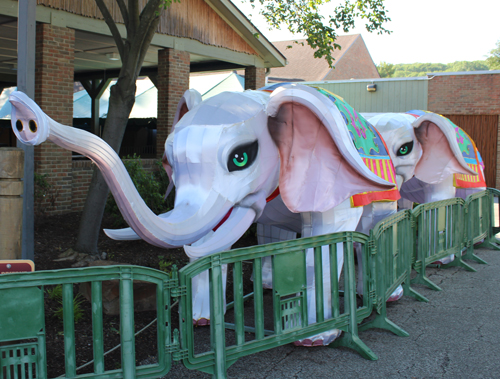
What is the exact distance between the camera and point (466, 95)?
18.6 meters

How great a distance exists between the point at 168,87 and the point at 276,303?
958 cm

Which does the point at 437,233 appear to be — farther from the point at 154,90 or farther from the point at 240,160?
the point at 154,90

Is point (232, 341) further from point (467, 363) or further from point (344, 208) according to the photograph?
point (467, 363)

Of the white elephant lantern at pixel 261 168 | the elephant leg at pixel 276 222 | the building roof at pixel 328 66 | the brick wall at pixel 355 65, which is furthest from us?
the brick wall at pixel 355 65

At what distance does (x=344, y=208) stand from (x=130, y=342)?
2.22 m

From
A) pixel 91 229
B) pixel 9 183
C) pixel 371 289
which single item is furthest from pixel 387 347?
pixel 91 229

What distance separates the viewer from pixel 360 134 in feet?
15.6

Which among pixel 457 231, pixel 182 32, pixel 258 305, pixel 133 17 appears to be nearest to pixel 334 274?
pixel 258 305

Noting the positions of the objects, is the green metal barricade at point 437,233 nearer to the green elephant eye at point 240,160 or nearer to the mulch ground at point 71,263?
Answer: the green elephant eye at point 240,160

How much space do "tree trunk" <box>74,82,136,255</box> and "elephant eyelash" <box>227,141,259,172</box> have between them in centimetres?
336

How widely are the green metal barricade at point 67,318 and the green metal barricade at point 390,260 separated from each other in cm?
A: 208

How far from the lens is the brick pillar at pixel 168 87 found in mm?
12289

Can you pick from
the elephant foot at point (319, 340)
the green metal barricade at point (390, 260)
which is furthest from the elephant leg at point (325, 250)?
the green metal barricade at point (390, 260)

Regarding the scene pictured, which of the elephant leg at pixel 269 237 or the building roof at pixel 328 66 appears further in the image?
the building roof at pixel 328 66
